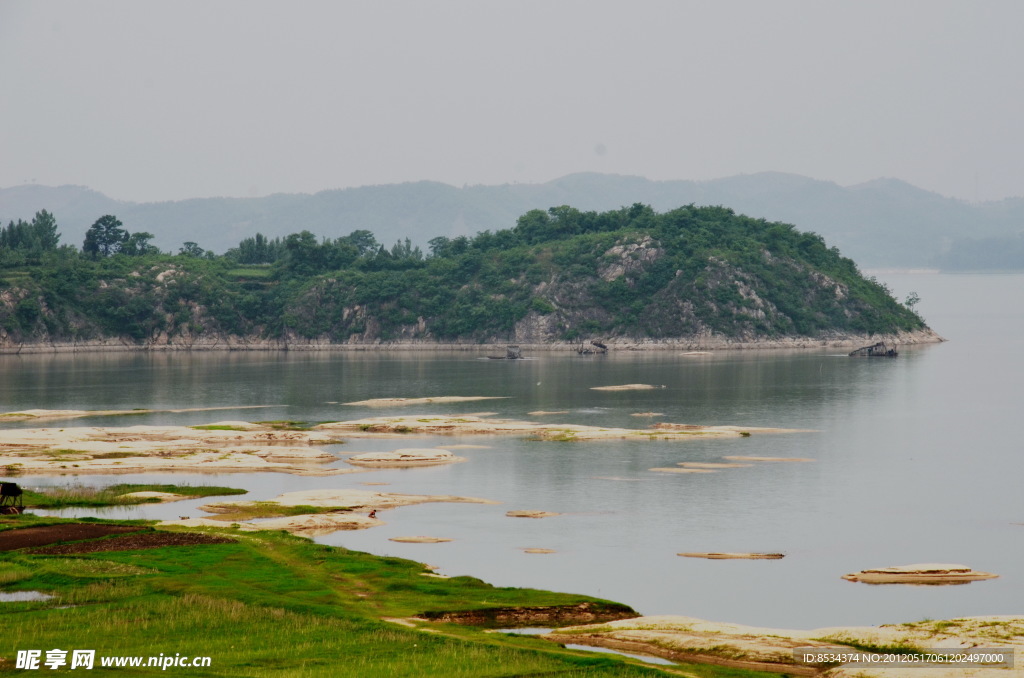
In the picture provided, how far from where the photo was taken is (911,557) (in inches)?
2240

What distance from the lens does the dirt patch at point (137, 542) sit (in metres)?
48.7

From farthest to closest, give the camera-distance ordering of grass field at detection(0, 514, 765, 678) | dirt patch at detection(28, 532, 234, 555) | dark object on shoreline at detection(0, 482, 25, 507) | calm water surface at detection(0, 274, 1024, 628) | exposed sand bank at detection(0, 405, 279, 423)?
exposed sand bank at detection(0, 405, 279, 423), dark object on shoreline at detection(0, 482, 25, 507), calm water surface at detection(0, 274, 1024, 628), dirt patch at detection(28, 532, 234, 555), grass field at detection(0, 514, 765, 678)

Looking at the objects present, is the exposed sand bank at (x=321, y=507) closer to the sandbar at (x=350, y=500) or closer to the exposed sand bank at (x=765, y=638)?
the sandbar at (x=350, y=500)

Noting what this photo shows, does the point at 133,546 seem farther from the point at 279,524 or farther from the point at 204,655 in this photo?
the point at 204,655

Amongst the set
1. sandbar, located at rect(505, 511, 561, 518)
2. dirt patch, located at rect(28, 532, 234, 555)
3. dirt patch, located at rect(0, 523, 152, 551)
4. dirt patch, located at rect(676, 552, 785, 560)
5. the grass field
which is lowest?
dirt patch, located at rect(676, 552, 785, 560)

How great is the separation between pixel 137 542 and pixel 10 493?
12690 millimetres

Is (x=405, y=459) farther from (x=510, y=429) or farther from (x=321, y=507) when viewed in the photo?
(x=321, y=507)

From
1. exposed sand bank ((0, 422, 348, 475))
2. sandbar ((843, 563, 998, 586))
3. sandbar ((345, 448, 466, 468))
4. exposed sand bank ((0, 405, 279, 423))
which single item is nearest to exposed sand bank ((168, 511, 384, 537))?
exposed sand bank ((0, 422, 348, 475))

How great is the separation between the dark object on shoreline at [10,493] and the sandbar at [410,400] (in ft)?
232

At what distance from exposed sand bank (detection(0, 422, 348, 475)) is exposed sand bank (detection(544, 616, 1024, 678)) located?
43.9 metres

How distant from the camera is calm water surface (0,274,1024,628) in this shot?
50.0 meters

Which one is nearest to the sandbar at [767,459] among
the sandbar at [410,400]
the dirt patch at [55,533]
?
the dirt patch at [55,533]

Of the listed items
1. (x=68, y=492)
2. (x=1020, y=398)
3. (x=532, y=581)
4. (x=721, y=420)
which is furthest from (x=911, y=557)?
(x=1020, y=398)

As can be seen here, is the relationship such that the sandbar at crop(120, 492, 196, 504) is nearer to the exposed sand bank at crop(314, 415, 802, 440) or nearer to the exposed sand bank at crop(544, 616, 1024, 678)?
the exposed sand bank at crop(314, 415, 802, 440)
